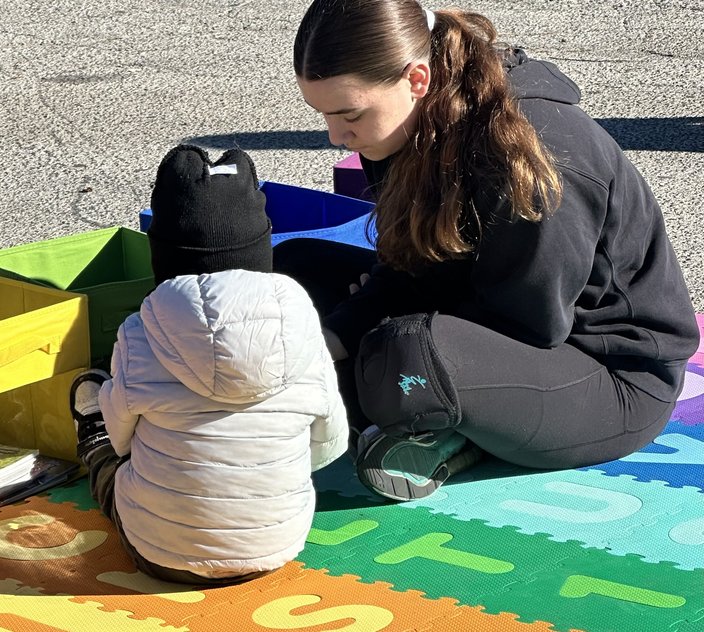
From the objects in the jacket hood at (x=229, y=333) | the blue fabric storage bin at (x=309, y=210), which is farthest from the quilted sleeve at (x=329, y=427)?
the blue fabric storage bin at (x=309, y=210)

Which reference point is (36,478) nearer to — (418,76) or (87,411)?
(87,411)

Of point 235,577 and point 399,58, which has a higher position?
point 399,58

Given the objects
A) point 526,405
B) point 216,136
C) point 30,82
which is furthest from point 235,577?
point 30,82

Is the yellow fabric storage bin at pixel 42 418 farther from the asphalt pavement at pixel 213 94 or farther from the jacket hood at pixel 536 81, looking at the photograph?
the asphalt pavement at pixel 213 94

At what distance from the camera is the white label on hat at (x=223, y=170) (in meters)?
2.18

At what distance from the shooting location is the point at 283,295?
183 cm

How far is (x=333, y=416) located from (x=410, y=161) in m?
0.59

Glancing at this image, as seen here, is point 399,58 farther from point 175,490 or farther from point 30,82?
point 30,82

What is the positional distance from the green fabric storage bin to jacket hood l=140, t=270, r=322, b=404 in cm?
76

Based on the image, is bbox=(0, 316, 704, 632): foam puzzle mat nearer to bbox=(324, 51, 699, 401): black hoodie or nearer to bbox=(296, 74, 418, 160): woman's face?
bbox=(324, 51, 699, 401): black hoodie

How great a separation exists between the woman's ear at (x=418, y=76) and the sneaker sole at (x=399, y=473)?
0.73 m

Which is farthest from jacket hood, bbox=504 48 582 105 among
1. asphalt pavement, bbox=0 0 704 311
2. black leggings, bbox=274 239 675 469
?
asphalt pavement, bbox=0 0 704 311

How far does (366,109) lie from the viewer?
2.28m

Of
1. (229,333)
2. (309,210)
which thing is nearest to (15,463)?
(229,333)
